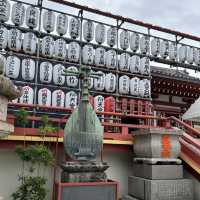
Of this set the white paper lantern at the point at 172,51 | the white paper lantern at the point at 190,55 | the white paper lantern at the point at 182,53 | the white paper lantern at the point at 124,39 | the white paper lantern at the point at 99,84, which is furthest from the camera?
the white paper lantern at the point at 190,55

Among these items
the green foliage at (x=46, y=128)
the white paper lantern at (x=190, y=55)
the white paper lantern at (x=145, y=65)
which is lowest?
the green foliage at (x=46, y=128)

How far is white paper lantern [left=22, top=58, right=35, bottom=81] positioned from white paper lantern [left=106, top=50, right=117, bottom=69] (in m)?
3.51

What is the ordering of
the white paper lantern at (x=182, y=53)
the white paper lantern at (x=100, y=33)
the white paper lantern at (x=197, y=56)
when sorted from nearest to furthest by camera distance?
the white paper lantern at (x=100, y=33) → the white paper lantern at (x=182, y=53) → the white paper lantern at (x=197, y=56)

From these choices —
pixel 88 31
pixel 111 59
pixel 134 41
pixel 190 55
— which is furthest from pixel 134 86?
pixel 190 55

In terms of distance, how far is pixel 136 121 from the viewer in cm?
1427

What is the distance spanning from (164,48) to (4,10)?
822cm

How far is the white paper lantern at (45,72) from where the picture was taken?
431 inches

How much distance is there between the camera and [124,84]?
1248 cm

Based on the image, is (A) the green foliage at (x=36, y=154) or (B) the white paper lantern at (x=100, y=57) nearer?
(A) the green foliage at (x=36, y=154)

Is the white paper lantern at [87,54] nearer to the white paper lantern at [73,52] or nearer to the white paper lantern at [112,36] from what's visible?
the white paper lantern at [73,52]

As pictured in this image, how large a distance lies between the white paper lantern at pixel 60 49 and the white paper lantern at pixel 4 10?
2218 mm

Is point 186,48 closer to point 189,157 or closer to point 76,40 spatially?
point 76,40

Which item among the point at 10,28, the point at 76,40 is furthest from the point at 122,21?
the point at 10,28

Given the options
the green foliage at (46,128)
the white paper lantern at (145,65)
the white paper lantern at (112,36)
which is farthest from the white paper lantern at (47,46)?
the green foliage at (46,128)
